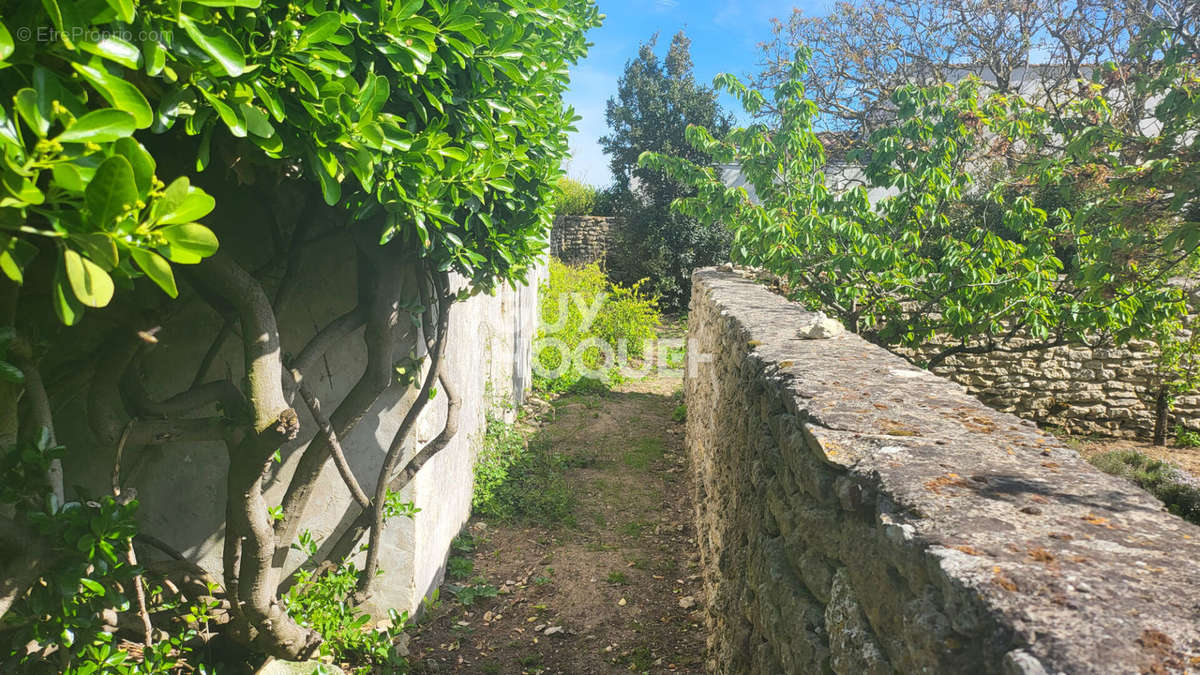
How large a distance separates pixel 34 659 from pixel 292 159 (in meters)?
1.79

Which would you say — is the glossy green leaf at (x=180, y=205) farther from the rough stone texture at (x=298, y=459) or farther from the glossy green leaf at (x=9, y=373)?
the rough stone texture at (x=298, y=459)

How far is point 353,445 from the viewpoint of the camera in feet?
10.4

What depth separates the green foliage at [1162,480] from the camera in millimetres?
3580

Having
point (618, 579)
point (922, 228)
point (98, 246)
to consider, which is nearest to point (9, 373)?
point (98, 246)

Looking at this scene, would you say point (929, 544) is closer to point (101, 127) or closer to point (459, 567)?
point (101, 127)

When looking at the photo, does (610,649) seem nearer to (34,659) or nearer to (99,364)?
(34,659)

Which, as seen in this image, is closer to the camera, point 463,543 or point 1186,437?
point 463,543

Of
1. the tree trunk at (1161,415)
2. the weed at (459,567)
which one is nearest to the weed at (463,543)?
the weed at (459,567)

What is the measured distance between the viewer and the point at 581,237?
18.0 metres

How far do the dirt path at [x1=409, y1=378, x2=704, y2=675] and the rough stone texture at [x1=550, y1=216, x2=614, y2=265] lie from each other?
11.8 m

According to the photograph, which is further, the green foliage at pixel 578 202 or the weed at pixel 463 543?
the green foliage at pixel 578 202

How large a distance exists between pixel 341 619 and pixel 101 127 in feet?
8.22

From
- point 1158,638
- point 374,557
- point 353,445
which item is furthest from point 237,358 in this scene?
point 1158,638

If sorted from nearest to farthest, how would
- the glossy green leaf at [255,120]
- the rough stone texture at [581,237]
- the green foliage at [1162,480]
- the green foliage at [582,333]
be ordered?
the glossy green leaf at [255,120], the green foliage at [1162,480], the green foliage at [582,333], the rough stone texture at [581,237]
